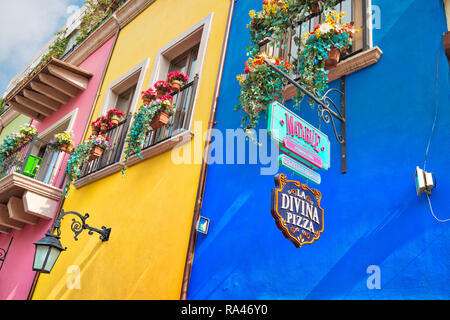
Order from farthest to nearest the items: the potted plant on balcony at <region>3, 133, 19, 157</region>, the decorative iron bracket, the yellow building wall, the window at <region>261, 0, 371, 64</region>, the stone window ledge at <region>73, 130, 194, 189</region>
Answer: the potted plant on balcony at <region>3, 133, 19, 157</region> < the stone window ledge at <region>73, 130, 194, 189</region> < the yellow building wall < the window at <region>261, 0, 371, 64</region> < the decorative iron bracket

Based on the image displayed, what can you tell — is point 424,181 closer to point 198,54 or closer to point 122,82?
point 198,54

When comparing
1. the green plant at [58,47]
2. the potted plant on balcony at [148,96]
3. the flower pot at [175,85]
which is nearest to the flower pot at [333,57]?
the flower pot at [175,85]

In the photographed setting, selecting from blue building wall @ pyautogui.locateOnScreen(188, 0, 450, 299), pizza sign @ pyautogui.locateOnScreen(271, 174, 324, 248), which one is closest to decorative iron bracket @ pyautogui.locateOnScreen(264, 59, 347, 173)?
blue building wall @ pyautogui.locateOnScreen(188, 0, 450, 299)

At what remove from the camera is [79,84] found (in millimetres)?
10430

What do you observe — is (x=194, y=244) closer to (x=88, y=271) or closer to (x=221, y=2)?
(x=88, y=271)

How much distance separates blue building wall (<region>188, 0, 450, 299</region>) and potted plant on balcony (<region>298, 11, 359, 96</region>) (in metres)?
0.32

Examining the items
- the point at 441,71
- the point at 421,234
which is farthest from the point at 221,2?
the point at 421,234

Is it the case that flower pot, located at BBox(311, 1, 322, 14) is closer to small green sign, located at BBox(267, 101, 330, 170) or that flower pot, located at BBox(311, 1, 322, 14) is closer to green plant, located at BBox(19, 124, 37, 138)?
Result: small green sign, located at BBox(267, 101, 330, 170)

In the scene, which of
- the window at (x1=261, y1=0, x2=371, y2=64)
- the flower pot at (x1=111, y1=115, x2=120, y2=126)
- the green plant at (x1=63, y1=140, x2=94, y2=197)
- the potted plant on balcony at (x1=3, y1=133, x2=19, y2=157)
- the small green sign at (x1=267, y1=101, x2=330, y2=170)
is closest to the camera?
the small green sign at (x1=267, y1=101, x2=330, y2=170)

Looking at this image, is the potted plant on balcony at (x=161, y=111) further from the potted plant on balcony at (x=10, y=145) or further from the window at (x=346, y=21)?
the potted plant on balcony at (x=10, y=145)

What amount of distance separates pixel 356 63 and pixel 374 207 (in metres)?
1.62

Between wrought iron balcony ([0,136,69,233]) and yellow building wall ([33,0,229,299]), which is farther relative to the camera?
wrought iron balcony ([0,136,69,233])

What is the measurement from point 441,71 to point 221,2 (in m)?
4.58

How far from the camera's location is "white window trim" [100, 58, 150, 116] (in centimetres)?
800
